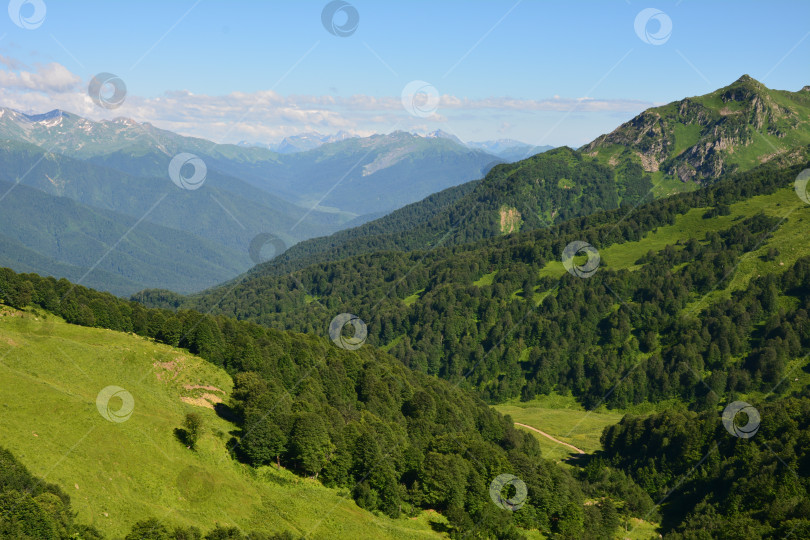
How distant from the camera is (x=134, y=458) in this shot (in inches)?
2151

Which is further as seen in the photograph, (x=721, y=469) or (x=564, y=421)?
(x=564, y=421)

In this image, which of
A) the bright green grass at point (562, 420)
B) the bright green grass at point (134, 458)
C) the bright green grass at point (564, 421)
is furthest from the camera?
the bright green grass at point (562, 420)

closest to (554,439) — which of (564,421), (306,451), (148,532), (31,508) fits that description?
(564,421)

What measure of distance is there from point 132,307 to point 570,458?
92747mm

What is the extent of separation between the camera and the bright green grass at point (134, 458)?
4947cm

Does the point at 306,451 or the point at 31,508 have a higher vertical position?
the point at 306,451

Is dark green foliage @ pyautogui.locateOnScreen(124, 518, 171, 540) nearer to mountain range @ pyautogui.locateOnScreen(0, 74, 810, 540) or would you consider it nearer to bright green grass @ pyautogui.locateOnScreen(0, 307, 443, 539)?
mountain range @ pyautogui.locateOnScreen(0, 74, 810, 540)

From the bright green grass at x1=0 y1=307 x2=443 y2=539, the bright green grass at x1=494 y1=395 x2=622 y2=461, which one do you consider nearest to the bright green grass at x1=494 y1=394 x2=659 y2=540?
the bright green grass at x1=494 y1=395 x2=622 y2=461

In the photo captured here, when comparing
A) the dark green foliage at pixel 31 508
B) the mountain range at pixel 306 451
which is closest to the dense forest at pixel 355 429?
the mountain range at pixel 306 451

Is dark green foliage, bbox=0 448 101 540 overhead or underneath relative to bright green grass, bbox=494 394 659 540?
underneath

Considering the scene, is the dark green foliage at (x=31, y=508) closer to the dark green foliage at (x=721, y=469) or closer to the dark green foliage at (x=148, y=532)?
the dark green foliage at (x=148, y=532)

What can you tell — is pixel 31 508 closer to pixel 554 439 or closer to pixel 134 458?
pixel 134 458

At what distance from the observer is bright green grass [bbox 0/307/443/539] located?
49.5 m

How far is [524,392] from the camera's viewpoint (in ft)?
631
